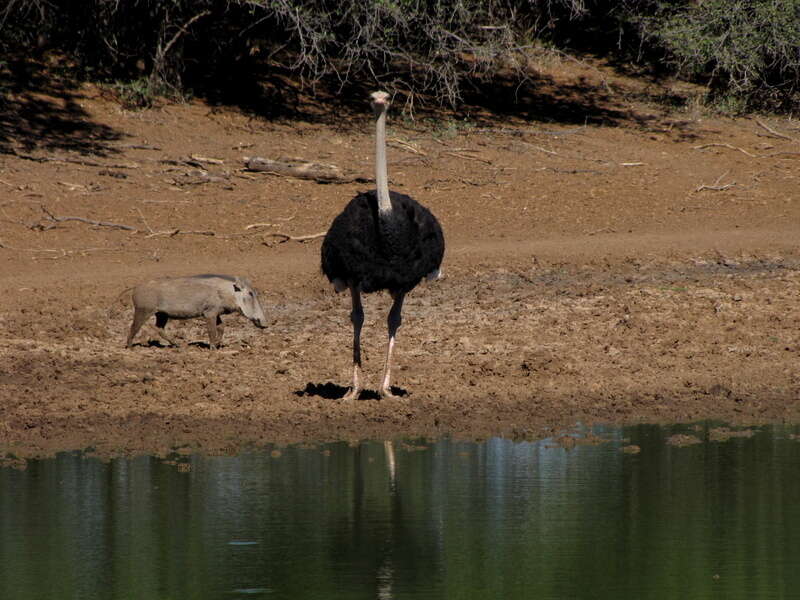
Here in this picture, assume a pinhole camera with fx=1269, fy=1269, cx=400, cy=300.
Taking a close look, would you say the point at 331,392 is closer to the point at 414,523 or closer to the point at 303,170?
the point at 414,523

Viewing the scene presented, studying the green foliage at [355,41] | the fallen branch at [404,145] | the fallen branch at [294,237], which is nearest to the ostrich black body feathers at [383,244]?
the fallen branch at [294,237]

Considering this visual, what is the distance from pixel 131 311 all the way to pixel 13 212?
451cm

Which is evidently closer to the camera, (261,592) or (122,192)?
(261,592)

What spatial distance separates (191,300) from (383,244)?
10.3 feet

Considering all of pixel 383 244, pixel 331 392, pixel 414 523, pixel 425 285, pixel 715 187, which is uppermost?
pixel 383 244

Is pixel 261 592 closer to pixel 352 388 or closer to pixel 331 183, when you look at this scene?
pixel 352 388

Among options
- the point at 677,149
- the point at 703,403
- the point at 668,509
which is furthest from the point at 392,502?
the point at 677,149

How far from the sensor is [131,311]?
13984mm

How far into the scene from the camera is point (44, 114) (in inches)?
851

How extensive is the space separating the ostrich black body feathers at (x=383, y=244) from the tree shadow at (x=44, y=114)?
11.2m

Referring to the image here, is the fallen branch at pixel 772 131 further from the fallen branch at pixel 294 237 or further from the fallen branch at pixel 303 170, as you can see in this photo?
the fallen branch at pixel 294 237

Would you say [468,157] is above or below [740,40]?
below

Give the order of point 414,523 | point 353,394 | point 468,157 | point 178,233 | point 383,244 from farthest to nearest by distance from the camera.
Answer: point 468,157, point 178,233, point 353,394, point 383,244, point 414,523

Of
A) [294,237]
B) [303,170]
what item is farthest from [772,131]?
[294,237]
